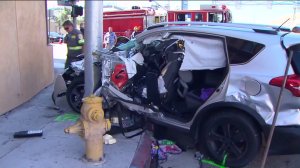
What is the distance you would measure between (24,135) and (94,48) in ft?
5.28

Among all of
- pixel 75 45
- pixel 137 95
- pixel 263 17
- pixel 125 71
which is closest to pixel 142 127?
pixel 137 95

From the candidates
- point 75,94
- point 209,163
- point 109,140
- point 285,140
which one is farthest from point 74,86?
point 285,140

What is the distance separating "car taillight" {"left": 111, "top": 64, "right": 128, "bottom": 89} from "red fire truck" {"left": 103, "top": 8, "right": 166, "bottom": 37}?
994 centimetres

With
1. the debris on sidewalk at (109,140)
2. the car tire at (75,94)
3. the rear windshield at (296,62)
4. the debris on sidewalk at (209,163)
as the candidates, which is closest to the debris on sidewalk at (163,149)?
the debris on sidewalk at (209,163)

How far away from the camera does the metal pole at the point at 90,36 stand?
569cm

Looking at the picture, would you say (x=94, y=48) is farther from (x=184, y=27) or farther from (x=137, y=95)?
(x=184, y=27)

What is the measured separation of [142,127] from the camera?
5.79m

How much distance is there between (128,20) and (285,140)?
1224 cm

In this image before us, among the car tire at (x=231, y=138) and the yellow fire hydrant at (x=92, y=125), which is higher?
the yellow fire hydrant at (x=92, y=125)

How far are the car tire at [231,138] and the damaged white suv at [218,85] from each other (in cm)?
1

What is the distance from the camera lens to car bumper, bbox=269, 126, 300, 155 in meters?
4.50

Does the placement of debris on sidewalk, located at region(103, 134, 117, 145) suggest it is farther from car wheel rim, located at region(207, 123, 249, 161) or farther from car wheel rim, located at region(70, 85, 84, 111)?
car wheel rim, located at region(70, 85, 84, 111)

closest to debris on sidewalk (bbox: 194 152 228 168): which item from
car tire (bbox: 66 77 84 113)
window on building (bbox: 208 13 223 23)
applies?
car tire (bbox: 66 77 84 113)

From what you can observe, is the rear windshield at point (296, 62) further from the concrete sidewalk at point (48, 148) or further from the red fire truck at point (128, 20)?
the red fire truck at point (128, 20)
